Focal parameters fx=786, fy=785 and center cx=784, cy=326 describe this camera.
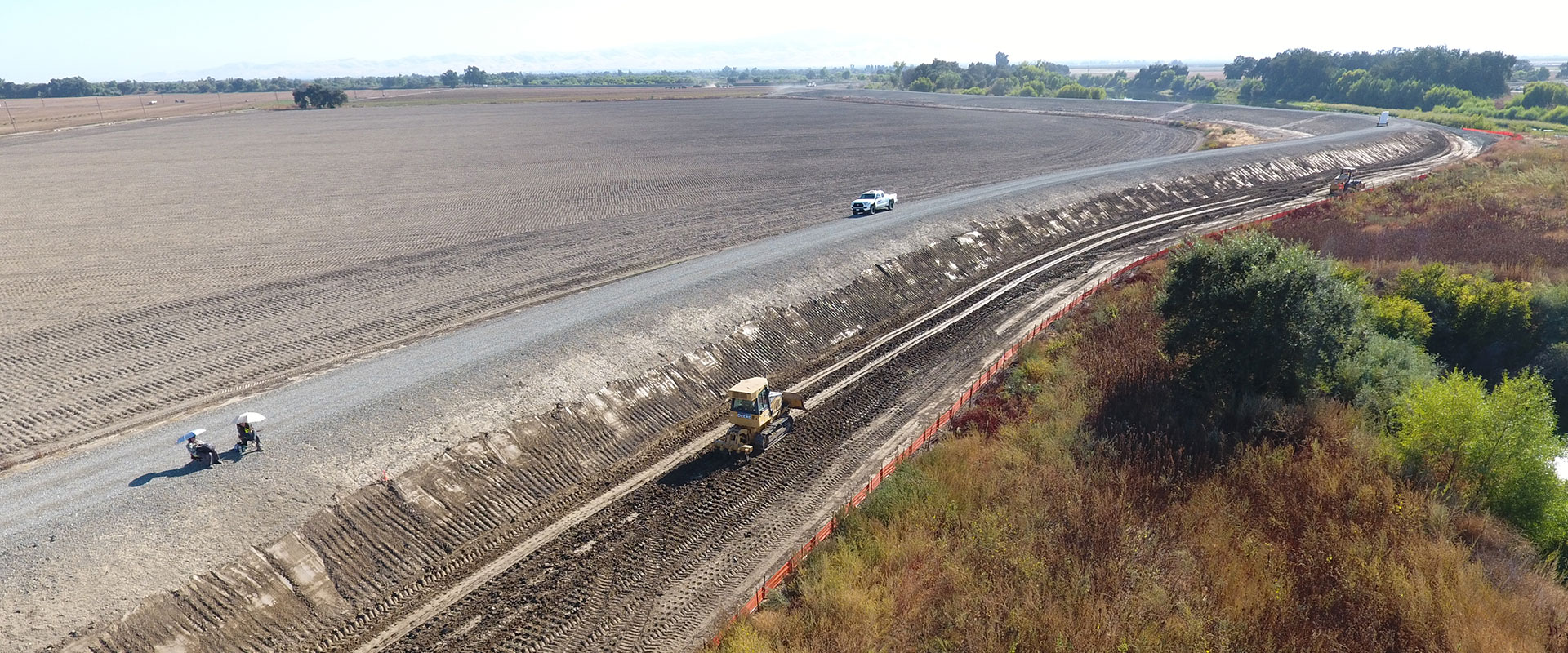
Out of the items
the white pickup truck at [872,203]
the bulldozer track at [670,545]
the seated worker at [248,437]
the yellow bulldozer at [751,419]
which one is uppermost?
the white pickup truck at [872,203]

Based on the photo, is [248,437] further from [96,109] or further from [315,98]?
[96,109]

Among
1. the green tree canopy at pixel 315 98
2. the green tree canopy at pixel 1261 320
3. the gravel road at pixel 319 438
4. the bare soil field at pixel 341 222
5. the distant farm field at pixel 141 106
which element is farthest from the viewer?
the green tree canopy at pixel 315 98

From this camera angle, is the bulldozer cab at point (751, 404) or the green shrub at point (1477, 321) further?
the green shrub at point (1477, 321)

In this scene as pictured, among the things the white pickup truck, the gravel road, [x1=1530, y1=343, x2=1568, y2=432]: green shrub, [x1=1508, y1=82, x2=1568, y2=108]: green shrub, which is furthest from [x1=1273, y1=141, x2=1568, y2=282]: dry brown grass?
[x1=1508, y1=82, x2=1568, y2=108]: green shrub

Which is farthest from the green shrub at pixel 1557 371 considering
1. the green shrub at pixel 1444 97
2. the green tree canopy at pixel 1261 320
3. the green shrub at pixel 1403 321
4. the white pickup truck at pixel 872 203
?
the green shrub at pixel 1444 97

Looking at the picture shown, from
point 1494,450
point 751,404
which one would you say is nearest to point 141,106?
point 751,404

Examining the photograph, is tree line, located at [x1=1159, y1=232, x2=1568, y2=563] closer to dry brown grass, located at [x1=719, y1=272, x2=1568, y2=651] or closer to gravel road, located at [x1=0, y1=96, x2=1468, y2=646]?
dry brown grass, located at [x1=719, y1=272, x2=1568, y2=651]

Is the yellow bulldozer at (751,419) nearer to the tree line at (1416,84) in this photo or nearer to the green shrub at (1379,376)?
the green shrub at (1379,376)
